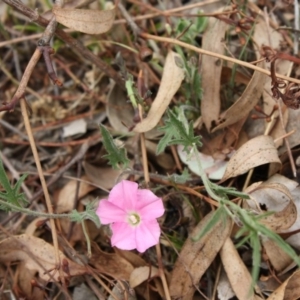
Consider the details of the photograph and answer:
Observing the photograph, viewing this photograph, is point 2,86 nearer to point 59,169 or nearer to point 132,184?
point 59,169

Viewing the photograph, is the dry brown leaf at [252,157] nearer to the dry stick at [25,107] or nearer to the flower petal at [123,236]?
the flower petal at [123,236]

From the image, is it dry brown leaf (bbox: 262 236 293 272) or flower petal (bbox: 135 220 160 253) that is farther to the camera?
dry brown leaf (bbox: 262 236 293 272)

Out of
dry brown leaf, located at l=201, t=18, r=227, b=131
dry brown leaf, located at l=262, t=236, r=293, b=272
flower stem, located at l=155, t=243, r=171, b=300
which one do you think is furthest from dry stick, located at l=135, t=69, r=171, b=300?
dry brown leaf, located at l=262, t=236, r=293, b=272

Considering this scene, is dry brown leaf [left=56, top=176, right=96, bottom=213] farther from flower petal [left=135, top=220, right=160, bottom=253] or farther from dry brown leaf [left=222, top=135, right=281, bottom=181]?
dry brown leaf [left=222, top=135, right=281, bottom=181]

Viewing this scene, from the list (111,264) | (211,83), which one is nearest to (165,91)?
(211,83)

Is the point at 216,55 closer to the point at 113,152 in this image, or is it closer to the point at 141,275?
the point at 113,152

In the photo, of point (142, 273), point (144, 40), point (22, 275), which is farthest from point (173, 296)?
point (144, 40)

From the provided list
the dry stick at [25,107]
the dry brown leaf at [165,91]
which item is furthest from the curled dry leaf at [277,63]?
the dry stick at [25,107]
